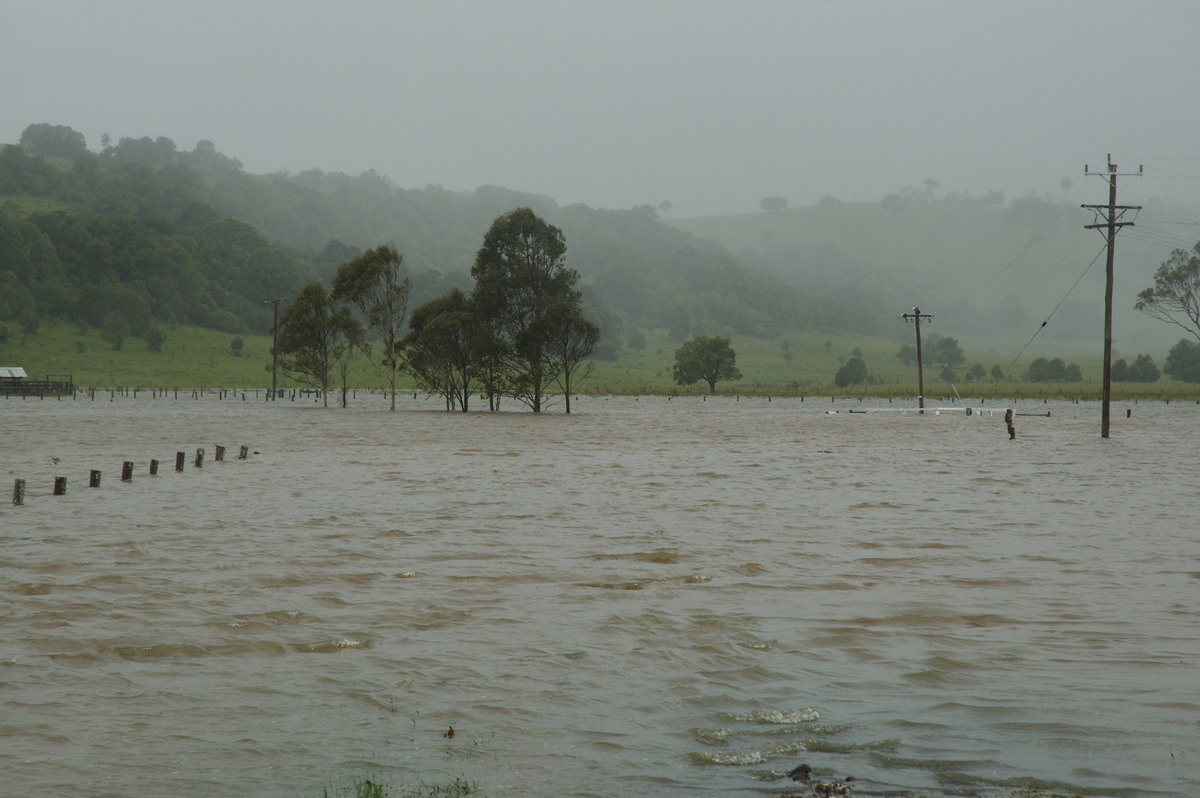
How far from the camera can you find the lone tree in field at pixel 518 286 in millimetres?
68438

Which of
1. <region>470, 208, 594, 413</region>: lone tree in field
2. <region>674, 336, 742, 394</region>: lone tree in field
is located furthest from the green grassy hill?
<region>470, 208, 594, 413</region>: lone tree in field

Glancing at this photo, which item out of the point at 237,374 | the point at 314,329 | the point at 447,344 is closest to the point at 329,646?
the point at 447,344

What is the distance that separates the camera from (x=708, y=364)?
126375mm

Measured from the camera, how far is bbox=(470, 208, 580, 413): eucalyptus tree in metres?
68.5

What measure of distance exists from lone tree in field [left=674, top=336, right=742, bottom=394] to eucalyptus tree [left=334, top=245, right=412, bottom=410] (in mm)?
54033

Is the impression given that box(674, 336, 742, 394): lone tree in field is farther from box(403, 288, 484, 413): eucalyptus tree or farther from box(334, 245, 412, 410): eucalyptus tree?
box(403, 288, 484, 413): eucalyptus tree

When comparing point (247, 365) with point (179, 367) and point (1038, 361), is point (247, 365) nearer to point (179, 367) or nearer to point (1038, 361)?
point (179, 367)

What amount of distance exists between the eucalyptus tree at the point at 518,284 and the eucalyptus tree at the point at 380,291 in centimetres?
753

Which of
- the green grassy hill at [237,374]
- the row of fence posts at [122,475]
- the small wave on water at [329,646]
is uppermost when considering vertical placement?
the green grassy hill at [237,374]

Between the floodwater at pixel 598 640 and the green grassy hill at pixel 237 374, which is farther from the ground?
the green grassy hill at pixel 237 374

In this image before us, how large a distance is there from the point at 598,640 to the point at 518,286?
6092 cm

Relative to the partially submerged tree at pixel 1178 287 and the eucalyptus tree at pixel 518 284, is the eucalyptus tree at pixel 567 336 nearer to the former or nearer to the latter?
the eucalyptus tree at pixel 518 284

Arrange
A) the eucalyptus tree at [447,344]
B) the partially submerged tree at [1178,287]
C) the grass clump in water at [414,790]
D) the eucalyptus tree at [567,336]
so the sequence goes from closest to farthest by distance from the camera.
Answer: the grass clump in water at [414,790] < the eucalyptus tree at [567,336] < the eucalyptus tree at [447,344] < the partially submerged tree at [1178,287]

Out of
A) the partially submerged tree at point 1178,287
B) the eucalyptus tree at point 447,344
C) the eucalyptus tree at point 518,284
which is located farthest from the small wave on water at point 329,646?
the partially submerged tree at point 1178,287
